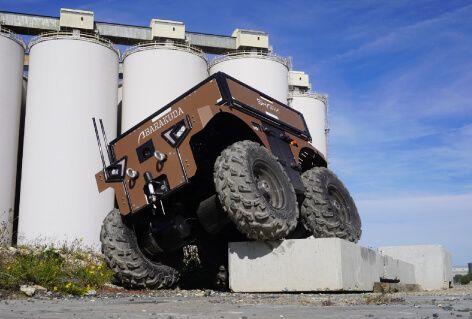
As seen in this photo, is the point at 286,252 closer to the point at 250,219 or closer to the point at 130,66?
the point at 250,219

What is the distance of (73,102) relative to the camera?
21.1m

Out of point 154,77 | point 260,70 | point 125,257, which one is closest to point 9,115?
point 154,77

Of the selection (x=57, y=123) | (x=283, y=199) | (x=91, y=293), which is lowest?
(x=91, y=293)

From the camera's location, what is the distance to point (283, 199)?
9266mm

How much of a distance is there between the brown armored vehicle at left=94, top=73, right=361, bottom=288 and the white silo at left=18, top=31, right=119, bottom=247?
10.6m

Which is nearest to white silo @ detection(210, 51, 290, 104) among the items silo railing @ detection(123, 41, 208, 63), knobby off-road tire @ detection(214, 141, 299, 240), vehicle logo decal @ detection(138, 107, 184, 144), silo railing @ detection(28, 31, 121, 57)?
silo railing @ detection(123, 41, 208, 63)

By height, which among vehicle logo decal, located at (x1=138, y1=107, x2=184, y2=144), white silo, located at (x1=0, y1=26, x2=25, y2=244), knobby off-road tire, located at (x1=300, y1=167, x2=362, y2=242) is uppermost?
white silo, located at (x1=0, y1=26, x2=25, y2=244)

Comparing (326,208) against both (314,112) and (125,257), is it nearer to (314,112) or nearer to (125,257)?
(125,257)

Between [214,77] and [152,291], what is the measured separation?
3.86 meters

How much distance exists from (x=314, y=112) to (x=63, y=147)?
1543 centimetres

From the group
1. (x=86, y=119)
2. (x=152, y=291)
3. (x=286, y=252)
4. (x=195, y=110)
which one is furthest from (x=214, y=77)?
(x=86, y=119)

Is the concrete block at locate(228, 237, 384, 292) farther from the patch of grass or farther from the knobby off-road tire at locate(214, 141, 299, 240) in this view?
the patch of grass

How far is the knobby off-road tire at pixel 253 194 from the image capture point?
27.5 ft

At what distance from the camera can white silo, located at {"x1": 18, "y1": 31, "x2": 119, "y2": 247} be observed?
20391mm
